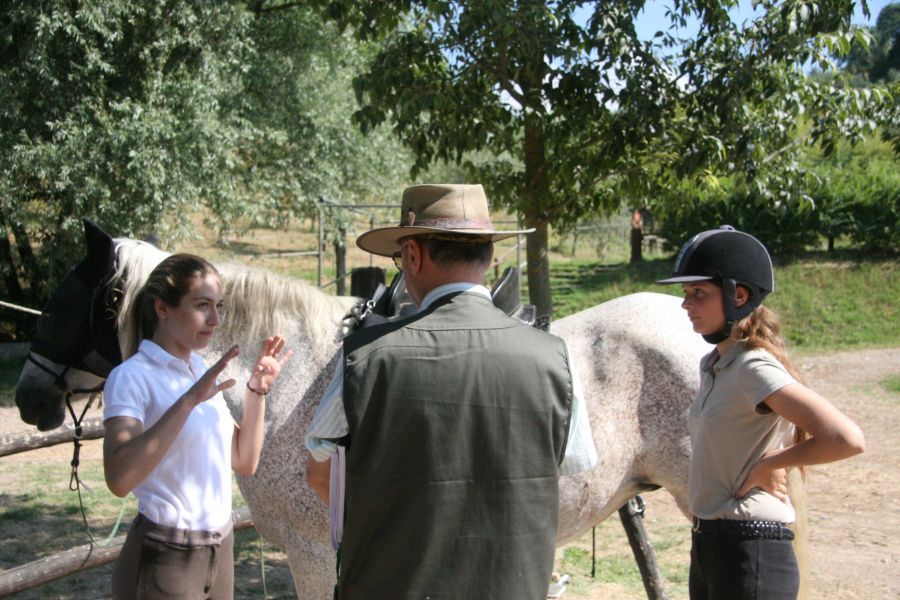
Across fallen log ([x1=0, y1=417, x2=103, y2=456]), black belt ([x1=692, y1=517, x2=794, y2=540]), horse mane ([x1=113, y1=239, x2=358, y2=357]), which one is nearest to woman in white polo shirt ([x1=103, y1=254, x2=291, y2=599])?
horse mane ([x1=113, y1=239, x2=358, y2=357])

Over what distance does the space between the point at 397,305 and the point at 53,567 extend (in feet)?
7.11

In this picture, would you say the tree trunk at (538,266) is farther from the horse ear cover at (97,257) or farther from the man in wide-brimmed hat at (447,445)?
the man in wide-brimmed hat at (447,445)

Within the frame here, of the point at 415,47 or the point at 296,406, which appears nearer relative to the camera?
the point at 296,406

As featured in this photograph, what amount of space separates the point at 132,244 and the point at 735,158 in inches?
150

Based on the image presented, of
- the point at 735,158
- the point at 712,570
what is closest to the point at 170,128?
the point at 735,158

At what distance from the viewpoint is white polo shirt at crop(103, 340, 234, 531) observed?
2285mm

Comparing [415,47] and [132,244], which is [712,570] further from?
[415,47]

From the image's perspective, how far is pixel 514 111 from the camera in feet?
18.7

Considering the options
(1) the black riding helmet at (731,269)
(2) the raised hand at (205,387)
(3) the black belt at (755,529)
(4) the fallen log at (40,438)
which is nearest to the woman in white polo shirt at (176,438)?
(2) the raised hand at (205,387)

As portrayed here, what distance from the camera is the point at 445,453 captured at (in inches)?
69.7

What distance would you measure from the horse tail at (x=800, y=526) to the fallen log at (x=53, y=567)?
3028 mm

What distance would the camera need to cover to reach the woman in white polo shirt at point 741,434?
2.29 metres

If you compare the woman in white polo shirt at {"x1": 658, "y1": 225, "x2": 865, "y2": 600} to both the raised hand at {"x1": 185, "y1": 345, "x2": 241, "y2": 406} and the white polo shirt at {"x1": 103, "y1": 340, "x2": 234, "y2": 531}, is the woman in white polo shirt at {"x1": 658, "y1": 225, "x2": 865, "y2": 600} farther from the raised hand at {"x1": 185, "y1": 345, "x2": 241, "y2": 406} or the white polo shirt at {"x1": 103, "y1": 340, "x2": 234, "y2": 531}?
the white polo shirt at {"x1": 103, "y1": 340, "x2": 234, "y2": 531}

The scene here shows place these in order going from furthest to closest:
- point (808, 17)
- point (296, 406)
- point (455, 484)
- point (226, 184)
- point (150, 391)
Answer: point (226, 184)
point (808, 17)
point (296, 406)
point (150, 391)
point (455, 484)
